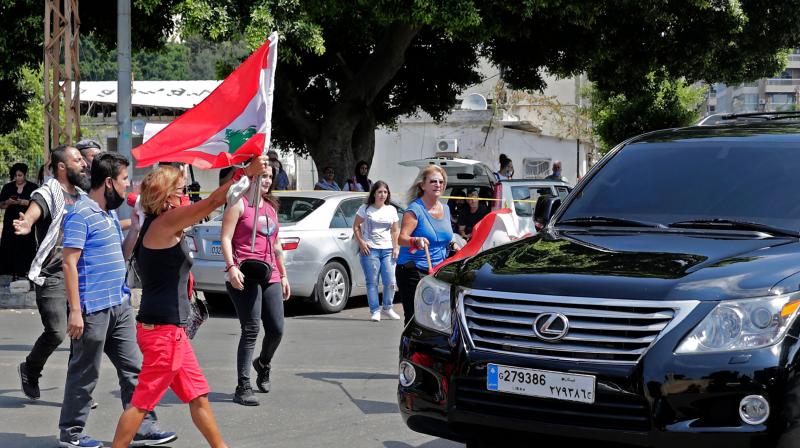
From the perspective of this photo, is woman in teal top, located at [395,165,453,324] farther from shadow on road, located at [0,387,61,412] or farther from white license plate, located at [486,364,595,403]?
white license plate, located at [486,364,595,403]

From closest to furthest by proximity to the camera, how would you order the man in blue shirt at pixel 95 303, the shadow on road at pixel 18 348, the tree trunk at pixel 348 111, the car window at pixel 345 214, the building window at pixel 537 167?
the man in blue shirt at pixel 95 303, the shadow on road at pixel 18 348, the car window at pixel 345 214, the tree trunk at pixel 348 111, the building window at pixel 537 167

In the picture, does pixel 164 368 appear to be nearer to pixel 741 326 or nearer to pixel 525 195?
pixel 741 326

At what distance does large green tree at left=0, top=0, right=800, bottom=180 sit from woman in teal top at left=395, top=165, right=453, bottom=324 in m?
8.23

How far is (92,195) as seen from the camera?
6484 mm

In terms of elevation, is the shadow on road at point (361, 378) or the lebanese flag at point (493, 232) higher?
the lebanese flag at point (493, 232)

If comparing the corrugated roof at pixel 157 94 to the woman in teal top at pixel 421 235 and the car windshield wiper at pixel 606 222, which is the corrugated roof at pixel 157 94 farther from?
the car windshield wiper at pixel 606 222

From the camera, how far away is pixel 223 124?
20.3 feet

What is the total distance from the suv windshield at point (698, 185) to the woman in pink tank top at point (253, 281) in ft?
8.52

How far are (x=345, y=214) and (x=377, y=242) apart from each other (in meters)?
1.32

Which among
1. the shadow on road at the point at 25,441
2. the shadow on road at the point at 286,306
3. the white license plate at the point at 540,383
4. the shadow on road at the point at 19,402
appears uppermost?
the white license plate at the point at 540,383

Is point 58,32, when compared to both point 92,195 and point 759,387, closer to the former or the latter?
point 92,195

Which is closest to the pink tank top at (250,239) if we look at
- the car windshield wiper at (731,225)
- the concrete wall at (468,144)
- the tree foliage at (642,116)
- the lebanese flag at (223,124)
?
the lebanese flag at (223,124)

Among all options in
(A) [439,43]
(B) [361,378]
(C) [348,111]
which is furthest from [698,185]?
(A) [439,43]

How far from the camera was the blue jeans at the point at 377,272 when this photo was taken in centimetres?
1251
